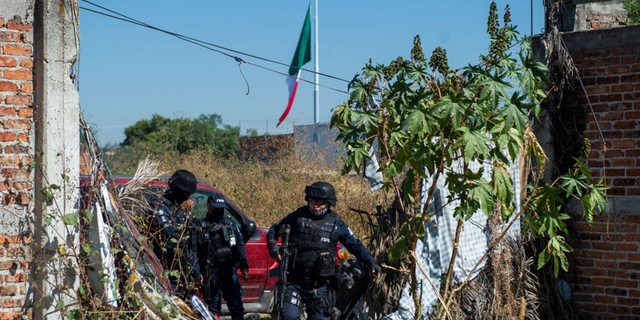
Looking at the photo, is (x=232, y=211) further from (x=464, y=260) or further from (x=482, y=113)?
(x=482, y=113)

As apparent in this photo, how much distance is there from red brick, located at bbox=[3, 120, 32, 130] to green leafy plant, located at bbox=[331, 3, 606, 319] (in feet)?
7.94

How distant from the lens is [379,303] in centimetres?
740

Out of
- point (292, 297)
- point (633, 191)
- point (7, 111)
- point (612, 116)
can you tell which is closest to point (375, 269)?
point (292, 297)

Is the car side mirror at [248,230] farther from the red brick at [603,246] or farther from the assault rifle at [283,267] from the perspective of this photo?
the red brick at [603,246]

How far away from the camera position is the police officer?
729cm

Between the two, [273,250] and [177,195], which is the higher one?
[177,195]

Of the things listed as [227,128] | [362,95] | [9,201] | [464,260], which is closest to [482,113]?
[362,95]

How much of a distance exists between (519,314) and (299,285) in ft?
7.83

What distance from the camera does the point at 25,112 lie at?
219 inches

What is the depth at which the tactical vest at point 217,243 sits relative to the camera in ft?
24.0

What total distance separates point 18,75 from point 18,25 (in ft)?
1.26

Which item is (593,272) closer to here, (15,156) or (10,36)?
(15,156)

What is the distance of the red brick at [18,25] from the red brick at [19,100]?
0.52 metres

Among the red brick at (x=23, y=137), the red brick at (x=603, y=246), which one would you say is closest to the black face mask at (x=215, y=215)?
the red brick at (x=23, y=137)
